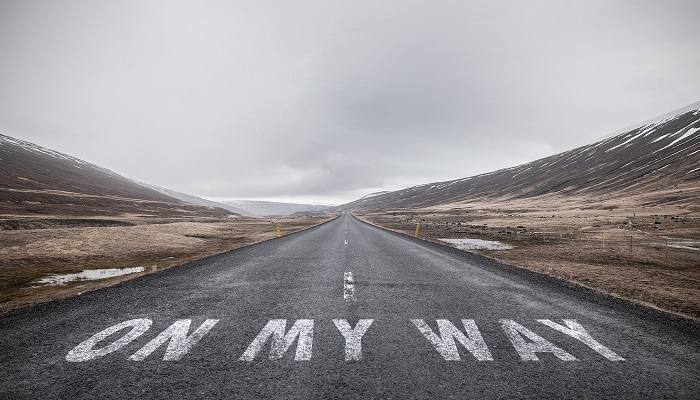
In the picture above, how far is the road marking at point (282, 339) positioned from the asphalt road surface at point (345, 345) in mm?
31

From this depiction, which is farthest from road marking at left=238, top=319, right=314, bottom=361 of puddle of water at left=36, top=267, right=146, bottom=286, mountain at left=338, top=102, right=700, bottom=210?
mountain at left=338, top=102, right=700, bottom=210

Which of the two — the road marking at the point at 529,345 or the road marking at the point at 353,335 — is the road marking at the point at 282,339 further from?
the road marking at the point at 529,345

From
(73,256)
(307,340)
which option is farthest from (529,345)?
(73,256)

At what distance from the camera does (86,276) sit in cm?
1352

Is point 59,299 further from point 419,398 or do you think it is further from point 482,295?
point 482,295

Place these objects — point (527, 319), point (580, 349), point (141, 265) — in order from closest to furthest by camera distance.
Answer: point (580, 349)
point (527, 319)
point (141, 265)

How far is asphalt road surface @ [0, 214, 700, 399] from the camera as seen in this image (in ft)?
13.6

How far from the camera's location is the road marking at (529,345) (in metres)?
5.03

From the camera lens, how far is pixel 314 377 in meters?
4.34

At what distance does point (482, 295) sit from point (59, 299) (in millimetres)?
10817

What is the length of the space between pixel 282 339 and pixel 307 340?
1.41 ft

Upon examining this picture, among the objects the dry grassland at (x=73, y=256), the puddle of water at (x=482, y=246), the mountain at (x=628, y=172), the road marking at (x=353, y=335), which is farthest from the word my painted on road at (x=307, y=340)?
the mountain at (x=628, y=172)

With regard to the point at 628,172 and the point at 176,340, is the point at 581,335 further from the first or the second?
the point at 628,172

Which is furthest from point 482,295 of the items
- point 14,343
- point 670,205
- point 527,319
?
point 670,205
